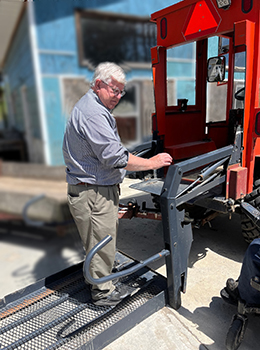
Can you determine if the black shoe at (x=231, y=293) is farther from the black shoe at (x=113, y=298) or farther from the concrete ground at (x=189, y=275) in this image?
the black shoe at (x=113, y=298)

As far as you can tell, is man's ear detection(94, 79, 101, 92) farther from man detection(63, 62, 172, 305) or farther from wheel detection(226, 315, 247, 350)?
wheel detection(226, 315, 247, 350)

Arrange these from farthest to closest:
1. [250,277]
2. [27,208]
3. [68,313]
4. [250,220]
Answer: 1. [250,220]
2. [68,313]
3. [250,277]
4. [27,208]

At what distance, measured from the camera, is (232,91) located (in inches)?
124

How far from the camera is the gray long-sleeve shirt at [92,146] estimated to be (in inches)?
67.7

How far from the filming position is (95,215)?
1.93 metres

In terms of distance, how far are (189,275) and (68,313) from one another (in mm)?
1269

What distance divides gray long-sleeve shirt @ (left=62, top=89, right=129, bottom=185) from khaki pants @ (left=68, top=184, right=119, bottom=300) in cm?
8


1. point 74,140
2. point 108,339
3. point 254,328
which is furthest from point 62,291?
point 254,328

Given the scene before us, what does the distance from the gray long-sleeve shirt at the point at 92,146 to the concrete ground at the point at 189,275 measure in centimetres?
51

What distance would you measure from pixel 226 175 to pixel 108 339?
1.69m

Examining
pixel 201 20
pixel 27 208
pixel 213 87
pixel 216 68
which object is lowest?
pixel 27 208

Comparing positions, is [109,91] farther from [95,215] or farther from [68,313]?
[68,313]

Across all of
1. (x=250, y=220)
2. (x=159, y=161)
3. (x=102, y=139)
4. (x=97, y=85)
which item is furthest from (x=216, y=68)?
(x=102, y=139)

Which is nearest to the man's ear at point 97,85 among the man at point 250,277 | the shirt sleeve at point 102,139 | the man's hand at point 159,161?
the shirt sleeve at point 102,139
